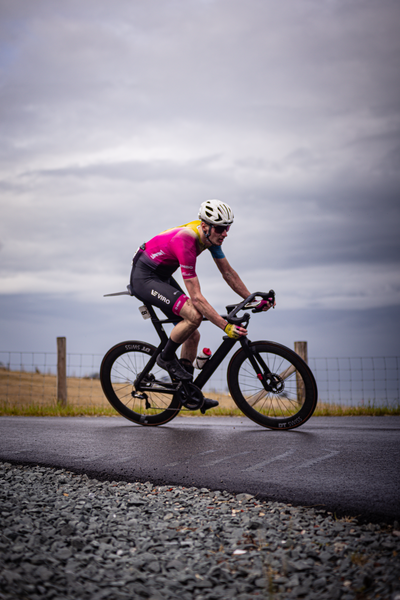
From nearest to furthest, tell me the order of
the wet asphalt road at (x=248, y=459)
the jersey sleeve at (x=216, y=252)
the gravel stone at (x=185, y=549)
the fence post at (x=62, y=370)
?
the gravel stone at (x=185, y=549), the wet asphalt road at (x=248, y=459), the jersey sleeve at (x=216, y=252), the fence post at (x=62, y=370)

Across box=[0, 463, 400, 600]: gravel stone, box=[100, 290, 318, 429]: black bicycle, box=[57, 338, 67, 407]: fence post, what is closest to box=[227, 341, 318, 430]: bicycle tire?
box=[100, 290, 318, 429]: black bicycle

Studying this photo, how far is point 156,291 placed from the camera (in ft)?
18.2

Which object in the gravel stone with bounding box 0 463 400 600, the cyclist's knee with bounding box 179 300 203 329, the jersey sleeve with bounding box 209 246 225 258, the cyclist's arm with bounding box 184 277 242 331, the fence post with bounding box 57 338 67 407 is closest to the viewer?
the gravel stone with bounding box 0 463 400 600

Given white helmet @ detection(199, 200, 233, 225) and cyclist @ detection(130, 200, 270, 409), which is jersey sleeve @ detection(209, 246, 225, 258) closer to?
cyclist @ detection(130, 200, 270, 409)

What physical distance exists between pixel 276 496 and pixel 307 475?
50cm

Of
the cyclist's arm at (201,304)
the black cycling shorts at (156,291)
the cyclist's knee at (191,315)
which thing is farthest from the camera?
the black cycling shorts at (156,291)

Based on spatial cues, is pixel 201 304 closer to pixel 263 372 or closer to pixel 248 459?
pixel 263 372

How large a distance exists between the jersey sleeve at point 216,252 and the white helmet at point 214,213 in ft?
1.87

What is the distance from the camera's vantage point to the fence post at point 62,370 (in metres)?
10.2

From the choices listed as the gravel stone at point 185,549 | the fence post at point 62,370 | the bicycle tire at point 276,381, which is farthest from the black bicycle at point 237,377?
the fence post at point 62,370

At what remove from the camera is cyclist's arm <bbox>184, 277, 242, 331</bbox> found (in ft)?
16.8

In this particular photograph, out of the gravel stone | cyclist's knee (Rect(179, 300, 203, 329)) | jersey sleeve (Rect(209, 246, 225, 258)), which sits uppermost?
jersey sleeve (Rect(209, 246, 225, 258))

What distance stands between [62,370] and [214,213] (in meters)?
6.53

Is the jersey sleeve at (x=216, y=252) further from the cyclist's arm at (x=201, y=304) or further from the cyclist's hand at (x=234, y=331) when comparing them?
the cyclist's hand at (x=234, y=331)
